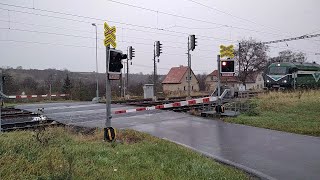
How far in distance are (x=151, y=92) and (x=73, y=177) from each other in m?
29.0

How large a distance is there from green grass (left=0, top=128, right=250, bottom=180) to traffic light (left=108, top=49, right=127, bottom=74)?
209 cm

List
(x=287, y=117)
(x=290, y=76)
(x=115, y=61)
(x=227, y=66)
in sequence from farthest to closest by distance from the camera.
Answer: (x=290, y=76)
(x=227, y=66)
(x=287, y=117)
(x=115, y=61)

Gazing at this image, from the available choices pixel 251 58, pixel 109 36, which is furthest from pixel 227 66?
pixel 251 58

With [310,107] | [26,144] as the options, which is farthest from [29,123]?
[310,107]

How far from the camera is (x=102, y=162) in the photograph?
626 centimetres

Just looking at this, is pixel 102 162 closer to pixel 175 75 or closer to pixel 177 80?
pixel 177 80

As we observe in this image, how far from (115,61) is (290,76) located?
31707 millimetres

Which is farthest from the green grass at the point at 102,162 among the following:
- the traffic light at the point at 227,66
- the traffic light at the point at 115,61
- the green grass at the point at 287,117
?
the traffic light at the point at 227,66

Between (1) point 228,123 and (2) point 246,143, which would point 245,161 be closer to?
(2) point 246,143

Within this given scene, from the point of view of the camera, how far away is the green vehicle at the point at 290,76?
3631cm

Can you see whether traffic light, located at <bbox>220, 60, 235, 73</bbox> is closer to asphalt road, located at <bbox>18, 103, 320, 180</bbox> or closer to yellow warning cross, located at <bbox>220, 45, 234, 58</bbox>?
yellow warning cross, located at <bbox>220, 45, 234, 58</bbox>

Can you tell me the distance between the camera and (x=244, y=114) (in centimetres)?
1595

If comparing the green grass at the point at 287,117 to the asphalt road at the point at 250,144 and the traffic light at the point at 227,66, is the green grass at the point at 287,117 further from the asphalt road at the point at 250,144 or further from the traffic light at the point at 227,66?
the traffic light at the point at 227,66

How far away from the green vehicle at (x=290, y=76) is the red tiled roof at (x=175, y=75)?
34.4 metres
